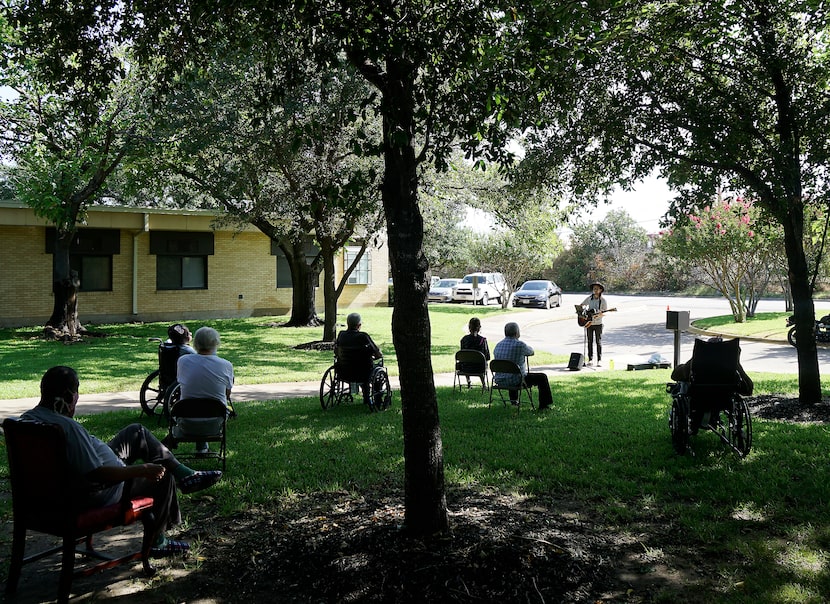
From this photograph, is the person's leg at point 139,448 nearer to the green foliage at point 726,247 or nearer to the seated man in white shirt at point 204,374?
the seated man in white shirt at point 204,374

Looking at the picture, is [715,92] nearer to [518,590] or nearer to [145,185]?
[518,590]

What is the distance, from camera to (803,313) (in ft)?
27.8

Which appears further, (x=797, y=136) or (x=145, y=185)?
(x=145, y=185)

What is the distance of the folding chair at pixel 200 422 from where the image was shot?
19.4 ft

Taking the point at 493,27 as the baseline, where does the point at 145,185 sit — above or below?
above

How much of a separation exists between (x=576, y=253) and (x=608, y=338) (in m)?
35.6

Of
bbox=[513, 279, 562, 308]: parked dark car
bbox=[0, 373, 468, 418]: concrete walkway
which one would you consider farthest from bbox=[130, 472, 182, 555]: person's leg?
bbox=[513, 279, 562, 308]: parked dark car

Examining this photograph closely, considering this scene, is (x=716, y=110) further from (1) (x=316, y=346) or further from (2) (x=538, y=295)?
(2) (x=538, y=295)

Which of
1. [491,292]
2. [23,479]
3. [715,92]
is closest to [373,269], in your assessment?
[491,292]

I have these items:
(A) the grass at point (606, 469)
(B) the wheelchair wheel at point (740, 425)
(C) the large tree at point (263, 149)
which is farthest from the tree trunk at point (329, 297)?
(B) the wheelchair wheel at point (740, 425)

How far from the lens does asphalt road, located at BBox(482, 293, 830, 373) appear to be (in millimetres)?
16234

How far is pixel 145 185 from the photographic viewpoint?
1938 cm

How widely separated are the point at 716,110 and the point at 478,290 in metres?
32.5

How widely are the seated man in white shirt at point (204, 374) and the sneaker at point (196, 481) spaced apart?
1990 millimetres
